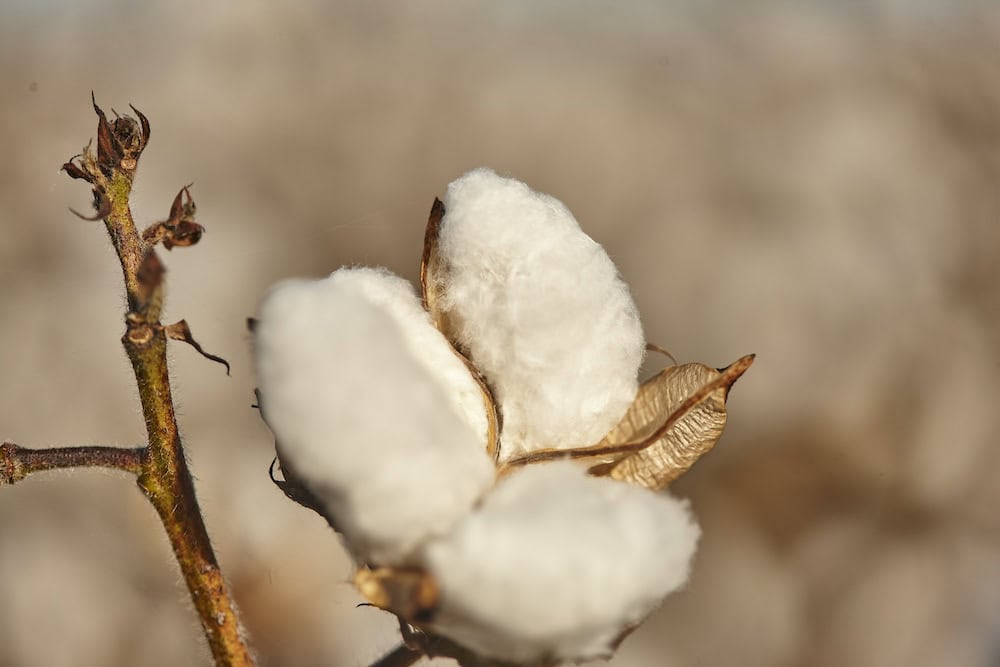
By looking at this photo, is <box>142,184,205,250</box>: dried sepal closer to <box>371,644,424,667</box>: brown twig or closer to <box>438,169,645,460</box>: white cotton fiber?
<box>438,169,645,460</box>: white cotton fiber

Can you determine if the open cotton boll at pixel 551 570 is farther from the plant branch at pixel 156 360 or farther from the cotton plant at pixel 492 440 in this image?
the plant branch at pixel 156 360

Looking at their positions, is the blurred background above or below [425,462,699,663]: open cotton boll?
above

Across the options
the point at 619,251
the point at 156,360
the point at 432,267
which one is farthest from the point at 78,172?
the point at 619,251

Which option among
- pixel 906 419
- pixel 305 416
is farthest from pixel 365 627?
pixel 305 416

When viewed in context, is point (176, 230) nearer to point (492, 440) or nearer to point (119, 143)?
point (119, 143)

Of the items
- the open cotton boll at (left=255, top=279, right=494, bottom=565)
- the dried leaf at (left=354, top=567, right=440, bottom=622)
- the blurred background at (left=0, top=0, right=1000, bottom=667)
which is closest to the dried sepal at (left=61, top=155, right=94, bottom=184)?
the open cotton boll at (left=255, top=279, right=494, bottom=565)
